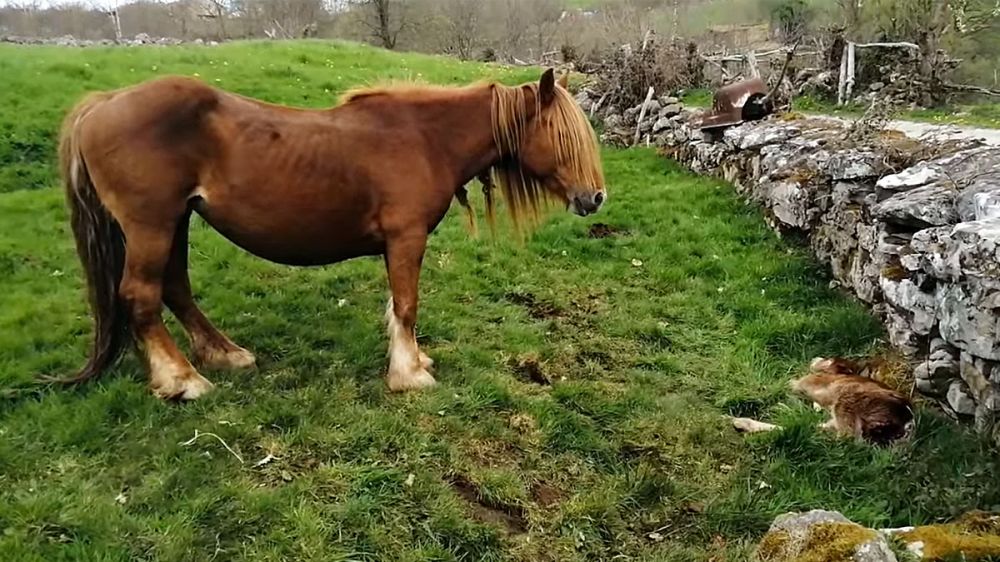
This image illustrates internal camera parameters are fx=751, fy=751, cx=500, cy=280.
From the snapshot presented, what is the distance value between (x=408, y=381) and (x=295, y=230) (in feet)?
3.93

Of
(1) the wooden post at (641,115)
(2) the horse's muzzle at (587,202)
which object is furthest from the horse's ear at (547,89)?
(1) the wooden post at (641,115)

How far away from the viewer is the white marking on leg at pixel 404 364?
4777mm

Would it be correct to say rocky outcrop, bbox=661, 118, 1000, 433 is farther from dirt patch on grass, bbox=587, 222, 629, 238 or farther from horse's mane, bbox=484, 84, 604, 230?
horse's mane, bbox=484, 84, 604, 230

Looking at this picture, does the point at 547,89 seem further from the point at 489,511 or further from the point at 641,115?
the point at 641,115

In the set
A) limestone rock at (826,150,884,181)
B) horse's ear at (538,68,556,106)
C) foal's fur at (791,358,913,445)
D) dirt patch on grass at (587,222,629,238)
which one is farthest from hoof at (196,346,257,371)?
limestone rock at (826,150,884,181)

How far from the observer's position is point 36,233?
7711mm

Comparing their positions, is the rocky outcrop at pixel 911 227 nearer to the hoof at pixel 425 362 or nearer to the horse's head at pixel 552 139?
the horse's head at pixel 552 139

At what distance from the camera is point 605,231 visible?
8648 mm

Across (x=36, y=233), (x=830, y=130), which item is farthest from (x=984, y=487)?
(x=36, y=233)

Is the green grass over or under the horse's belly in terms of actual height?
over

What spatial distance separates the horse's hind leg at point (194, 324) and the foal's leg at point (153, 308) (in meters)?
0.36

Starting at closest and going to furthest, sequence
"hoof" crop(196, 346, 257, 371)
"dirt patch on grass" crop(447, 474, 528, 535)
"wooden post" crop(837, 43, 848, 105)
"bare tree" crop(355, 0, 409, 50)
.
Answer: "dirt patch on grass" crop(447, 474, 528, 535)
"hoof" crop(196, 346, 257, 371)
"wooden post" crop(837, 43, 848, 105)
"bare tree" crop(355, 0, 409, 50)

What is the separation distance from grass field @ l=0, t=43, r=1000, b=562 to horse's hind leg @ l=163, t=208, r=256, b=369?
0.15 meters

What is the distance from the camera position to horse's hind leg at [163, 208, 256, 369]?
4.97 meters
